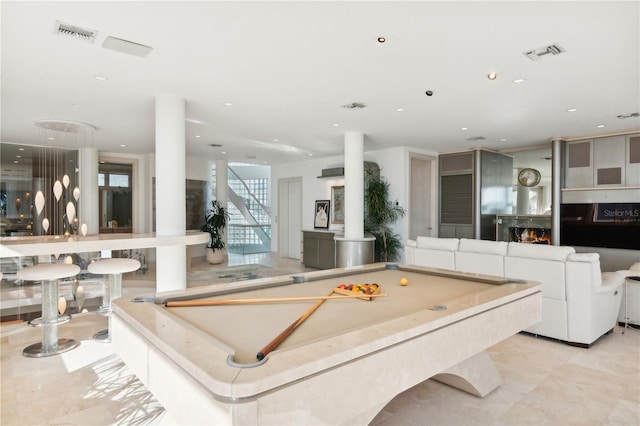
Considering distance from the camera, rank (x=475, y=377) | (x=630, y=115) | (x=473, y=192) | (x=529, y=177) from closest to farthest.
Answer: (x=475, y=377) < (x=630, y=115) < (x=473, y=192) < (x=529, y=177)

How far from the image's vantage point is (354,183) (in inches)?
248

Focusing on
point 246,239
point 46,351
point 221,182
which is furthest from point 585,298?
point 246,239

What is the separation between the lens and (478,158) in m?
7.74

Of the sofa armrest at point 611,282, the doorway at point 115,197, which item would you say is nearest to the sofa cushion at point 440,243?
the sofa armrest at point 611,282

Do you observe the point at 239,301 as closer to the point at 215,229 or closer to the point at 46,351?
the point at 46,351

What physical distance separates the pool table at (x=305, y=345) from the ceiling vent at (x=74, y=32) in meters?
2.02

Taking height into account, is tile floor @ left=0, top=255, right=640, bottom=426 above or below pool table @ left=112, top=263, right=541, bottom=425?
below

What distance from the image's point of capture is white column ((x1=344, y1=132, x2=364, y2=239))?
246 inches

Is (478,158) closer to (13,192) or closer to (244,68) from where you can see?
(244,68)

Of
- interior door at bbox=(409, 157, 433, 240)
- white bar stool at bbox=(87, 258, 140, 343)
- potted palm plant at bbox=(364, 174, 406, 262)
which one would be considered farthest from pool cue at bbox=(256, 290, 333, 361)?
interior door at bbox=(409, 157, 433, 240)

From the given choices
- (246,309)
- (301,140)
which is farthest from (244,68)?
(301,140)

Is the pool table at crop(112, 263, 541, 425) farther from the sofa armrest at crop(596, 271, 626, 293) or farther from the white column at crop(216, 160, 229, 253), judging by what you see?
the white column at crop(216, 160, 229, 253)

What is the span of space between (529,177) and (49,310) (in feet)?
29.4

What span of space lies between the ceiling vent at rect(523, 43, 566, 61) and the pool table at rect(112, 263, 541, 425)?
1.89 meters
